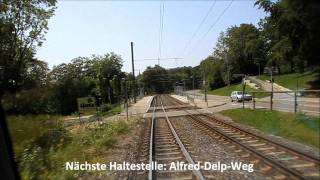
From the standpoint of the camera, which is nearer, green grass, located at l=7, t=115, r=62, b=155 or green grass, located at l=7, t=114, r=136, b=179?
green grass, located at l=7, t=115, r=62, b=155

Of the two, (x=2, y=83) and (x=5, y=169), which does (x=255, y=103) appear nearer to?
(x=2, y=83)

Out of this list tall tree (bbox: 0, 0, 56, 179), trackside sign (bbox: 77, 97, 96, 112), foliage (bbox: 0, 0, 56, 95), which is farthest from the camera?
trackside sign (bbox: 77, 97, 96, 112)

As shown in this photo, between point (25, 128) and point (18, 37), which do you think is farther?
point (18, 37)

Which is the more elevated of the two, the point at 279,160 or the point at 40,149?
the point at 40,149

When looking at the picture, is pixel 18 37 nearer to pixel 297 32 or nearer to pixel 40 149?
pixel 40 149

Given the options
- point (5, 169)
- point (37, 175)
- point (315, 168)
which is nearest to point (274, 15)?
point (315, 168)

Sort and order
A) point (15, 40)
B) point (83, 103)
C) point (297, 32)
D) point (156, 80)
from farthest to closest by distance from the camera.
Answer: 1. point (156, 80)
2. point (83, 103)
3. point (15, 40)
4. point (297, 32)

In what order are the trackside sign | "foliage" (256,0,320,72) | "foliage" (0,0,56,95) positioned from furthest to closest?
the trackside sign
"foliage" (0,0,56,95)
"foliage" (256,0,320,72)

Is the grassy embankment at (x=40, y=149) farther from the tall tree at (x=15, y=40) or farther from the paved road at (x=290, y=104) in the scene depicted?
the paved road at (x=290, y=104)

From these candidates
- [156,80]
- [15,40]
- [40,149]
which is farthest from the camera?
[156,80]

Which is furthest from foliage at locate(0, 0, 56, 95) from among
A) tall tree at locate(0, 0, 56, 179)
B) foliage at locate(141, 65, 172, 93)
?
foliage at locate(141, 65, 172, 93)

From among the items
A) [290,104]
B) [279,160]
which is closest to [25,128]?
[279,160]

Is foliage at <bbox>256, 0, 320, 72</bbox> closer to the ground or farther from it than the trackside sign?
farther from it

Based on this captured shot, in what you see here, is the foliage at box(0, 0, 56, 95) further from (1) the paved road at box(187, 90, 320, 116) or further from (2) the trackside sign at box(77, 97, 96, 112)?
(1) the paved road at box(187, 90, 320, 116)
